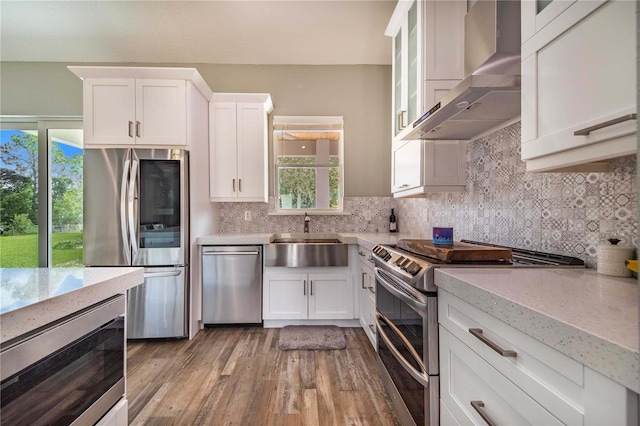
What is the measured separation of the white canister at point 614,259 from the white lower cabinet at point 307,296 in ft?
6.78

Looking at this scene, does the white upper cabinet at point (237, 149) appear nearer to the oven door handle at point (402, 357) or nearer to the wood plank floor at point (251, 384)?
the wood plank floor at point (251, 384)

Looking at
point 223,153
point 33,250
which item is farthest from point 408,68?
point 33,250

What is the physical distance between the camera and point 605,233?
117 centimetres

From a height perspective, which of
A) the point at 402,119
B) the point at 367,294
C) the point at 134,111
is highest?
the point at 134,111

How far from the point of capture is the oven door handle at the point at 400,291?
1.26 metres

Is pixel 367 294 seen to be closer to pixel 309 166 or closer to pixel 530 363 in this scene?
pixel 309 166

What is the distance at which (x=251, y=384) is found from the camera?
1.99 m

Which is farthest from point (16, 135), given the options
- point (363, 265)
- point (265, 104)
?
point (363, 265)

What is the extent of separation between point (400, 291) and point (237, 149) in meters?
2.48

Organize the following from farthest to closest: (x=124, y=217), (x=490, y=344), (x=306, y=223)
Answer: (x=306, y=223) < (x=124, y=217) < (x=490, y=344)

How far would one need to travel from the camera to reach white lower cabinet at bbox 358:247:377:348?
2.45 meters

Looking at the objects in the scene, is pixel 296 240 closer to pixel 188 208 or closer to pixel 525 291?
pixel 188 208

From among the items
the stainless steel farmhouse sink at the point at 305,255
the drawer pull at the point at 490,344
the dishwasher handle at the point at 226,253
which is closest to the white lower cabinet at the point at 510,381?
the drawer pull at the point at 490,344

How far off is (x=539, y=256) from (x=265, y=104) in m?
2.88
